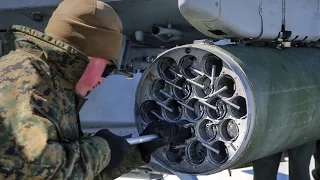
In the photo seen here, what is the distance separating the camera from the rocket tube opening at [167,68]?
3.09 m

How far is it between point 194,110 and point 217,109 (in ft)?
0.47

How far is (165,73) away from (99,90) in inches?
57.3

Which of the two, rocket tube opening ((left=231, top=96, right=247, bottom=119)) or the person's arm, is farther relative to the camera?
rocket tube opening ((left=231, top=96, right=247, bottom=119))

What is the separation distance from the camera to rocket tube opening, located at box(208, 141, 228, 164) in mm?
2883

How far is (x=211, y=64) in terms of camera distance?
3.04 m

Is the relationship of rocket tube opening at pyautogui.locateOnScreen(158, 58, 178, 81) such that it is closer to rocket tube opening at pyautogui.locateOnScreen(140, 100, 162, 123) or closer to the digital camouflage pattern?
rocket tube opening at pyautogui.locateOnScreen(140, 100, 162, 123)

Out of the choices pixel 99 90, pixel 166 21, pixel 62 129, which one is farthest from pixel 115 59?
pixel 166 21

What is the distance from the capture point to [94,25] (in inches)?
78.3

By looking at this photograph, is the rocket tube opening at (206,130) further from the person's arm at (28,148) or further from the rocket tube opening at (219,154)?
the person's arm at (28,148)

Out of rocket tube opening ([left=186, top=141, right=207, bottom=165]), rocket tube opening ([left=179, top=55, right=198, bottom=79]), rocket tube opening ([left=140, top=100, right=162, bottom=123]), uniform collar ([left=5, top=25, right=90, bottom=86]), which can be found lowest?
rocket tube opening ([left=186, top=141, right=207, bottom=165])

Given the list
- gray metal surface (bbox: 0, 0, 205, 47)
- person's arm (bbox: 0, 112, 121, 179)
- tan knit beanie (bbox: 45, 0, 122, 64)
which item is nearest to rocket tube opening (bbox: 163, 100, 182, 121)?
tan knit beanie (bbox: 45, 0, 122, 64)

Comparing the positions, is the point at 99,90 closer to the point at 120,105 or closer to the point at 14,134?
the point at 120,105

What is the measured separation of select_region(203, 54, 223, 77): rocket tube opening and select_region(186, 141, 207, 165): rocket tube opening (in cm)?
42

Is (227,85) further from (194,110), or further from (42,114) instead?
(42,114)
